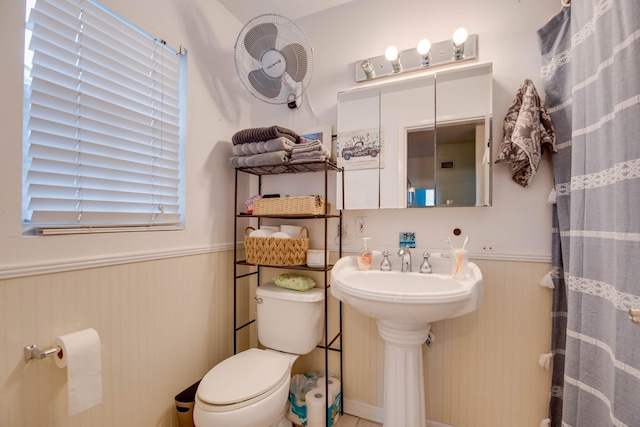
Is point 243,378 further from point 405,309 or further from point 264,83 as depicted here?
point 264,83

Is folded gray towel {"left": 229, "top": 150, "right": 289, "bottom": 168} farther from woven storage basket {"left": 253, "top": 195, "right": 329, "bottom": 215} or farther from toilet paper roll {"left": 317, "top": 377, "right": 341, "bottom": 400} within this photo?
toilet paper roll {"left": 317, "top": 377, "right": 341, "bottom": 400}

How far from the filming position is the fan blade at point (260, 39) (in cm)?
150

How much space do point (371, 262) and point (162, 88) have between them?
140 centimetres

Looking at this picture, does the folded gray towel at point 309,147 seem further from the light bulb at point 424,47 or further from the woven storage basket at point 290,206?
the light bulb at point 424,47

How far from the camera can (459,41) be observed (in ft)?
4.44

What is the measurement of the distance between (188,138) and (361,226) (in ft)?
3.58

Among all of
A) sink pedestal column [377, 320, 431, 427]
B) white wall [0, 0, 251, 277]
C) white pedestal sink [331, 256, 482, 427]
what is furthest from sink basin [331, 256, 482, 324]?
white wall [0, 0, 251, 277]

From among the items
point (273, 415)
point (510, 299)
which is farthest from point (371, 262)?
point (273, 415)

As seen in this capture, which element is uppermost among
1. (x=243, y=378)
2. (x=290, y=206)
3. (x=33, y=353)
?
(x=290, y=206)

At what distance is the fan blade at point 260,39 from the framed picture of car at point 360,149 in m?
0.64

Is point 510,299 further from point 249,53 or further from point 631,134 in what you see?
point 249,53

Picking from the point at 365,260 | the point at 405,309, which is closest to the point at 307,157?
the point at 365,260

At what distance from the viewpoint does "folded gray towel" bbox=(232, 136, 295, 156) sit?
148 centimetres

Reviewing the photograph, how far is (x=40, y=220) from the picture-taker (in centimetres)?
93
